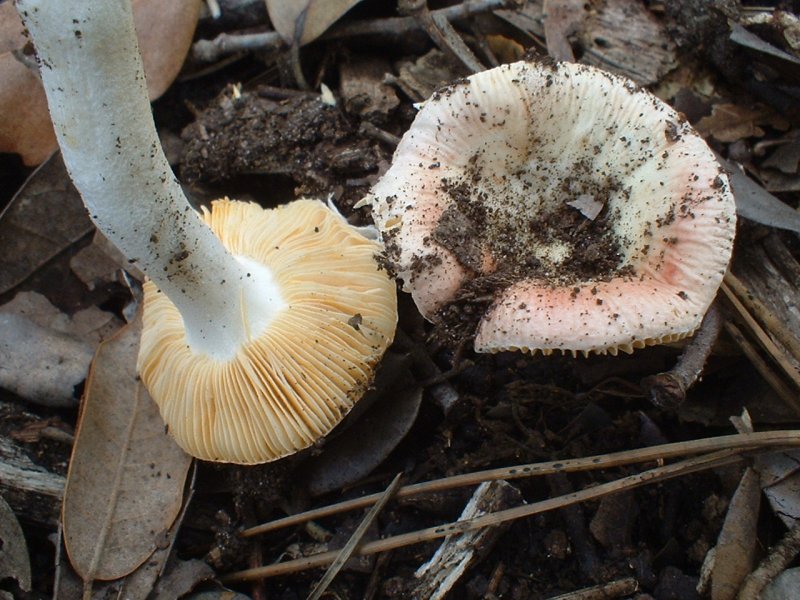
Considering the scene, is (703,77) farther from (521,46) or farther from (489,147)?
(489,147)

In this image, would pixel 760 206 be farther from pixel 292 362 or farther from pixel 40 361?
pixel 40 361

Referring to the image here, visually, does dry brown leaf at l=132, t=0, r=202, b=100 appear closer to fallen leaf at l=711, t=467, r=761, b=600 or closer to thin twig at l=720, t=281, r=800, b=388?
thin twig at l=720, t=281, r=800, b=388

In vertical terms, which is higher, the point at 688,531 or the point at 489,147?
the point at 489,147

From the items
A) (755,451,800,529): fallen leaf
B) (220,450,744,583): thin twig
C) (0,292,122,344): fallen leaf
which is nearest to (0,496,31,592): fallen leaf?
(0,292,122,344): fallen leaf

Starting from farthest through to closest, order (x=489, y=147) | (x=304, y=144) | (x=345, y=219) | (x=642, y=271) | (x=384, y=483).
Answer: (x=304, y=144) < (x=345, y=219) < (x=384, y=483) < (x=489, y=147) < (x=642, y=271)

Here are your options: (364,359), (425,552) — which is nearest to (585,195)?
(364,359)

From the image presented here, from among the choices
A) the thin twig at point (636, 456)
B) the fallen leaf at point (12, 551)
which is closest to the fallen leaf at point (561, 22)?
the thin twig at point (636, 456)
